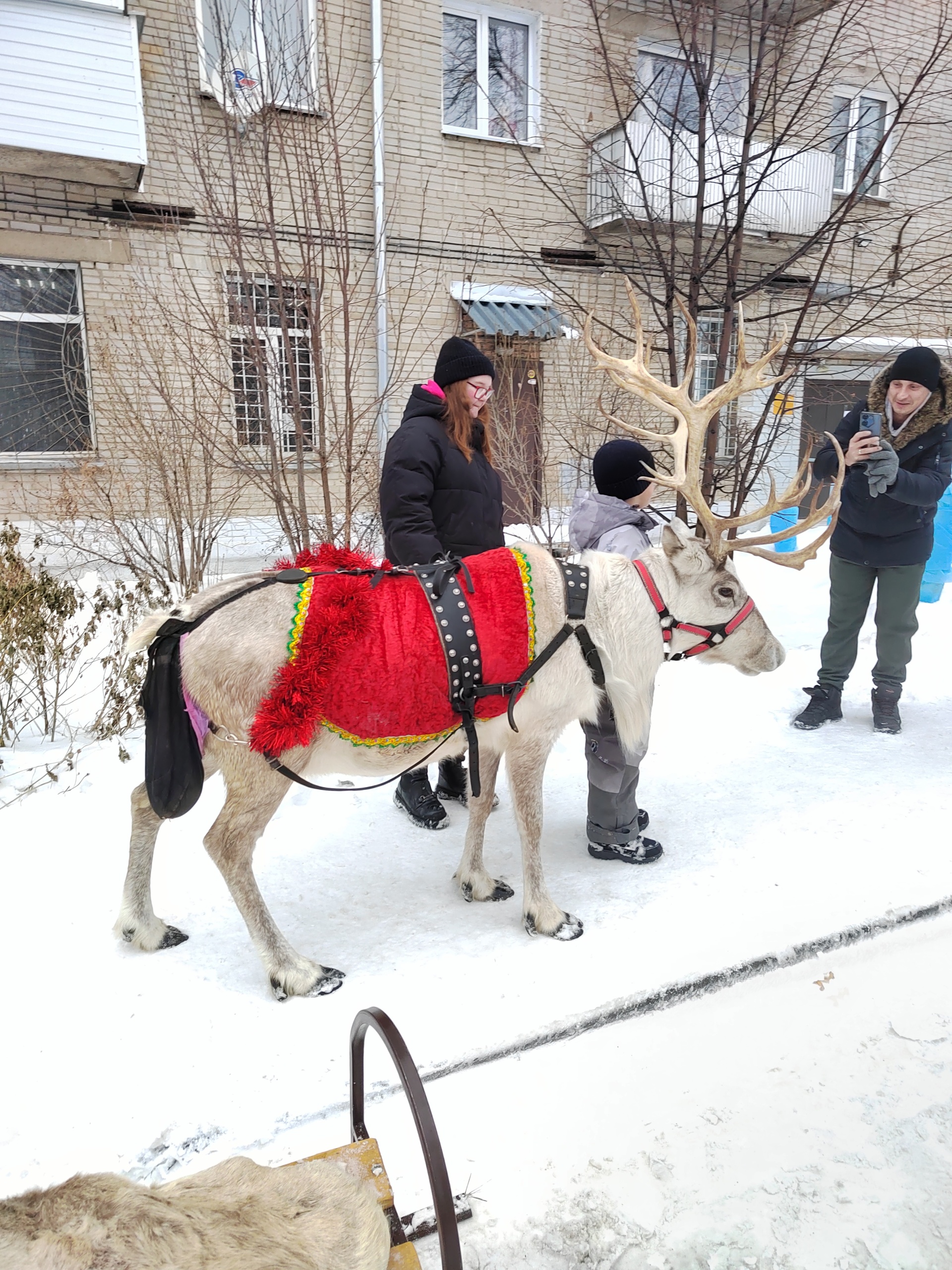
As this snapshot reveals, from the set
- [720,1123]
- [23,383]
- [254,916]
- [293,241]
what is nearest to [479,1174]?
[720,1123]

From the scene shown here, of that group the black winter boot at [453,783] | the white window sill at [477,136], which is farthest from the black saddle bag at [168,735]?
the white window sill at [477,136]

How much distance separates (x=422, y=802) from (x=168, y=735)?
158 centimetres

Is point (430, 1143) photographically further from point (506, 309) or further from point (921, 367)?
point (506, 309)

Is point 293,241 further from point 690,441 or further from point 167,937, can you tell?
point 167,937

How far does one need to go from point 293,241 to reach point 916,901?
5.94m

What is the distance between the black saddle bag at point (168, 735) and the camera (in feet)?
8.59

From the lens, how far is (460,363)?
3.47 meters

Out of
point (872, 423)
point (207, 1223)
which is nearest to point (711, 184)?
point (872, 423)

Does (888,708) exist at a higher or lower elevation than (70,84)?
lower

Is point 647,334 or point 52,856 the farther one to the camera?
point 647,334

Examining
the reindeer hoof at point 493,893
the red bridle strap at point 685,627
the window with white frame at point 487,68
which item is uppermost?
the window with white frame at point 487,68

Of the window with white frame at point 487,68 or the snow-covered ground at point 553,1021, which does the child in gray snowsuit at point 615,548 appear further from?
the window with white frame at point 487,68

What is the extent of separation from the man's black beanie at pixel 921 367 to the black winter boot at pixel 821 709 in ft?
6.07

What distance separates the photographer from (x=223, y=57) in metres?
5.26
